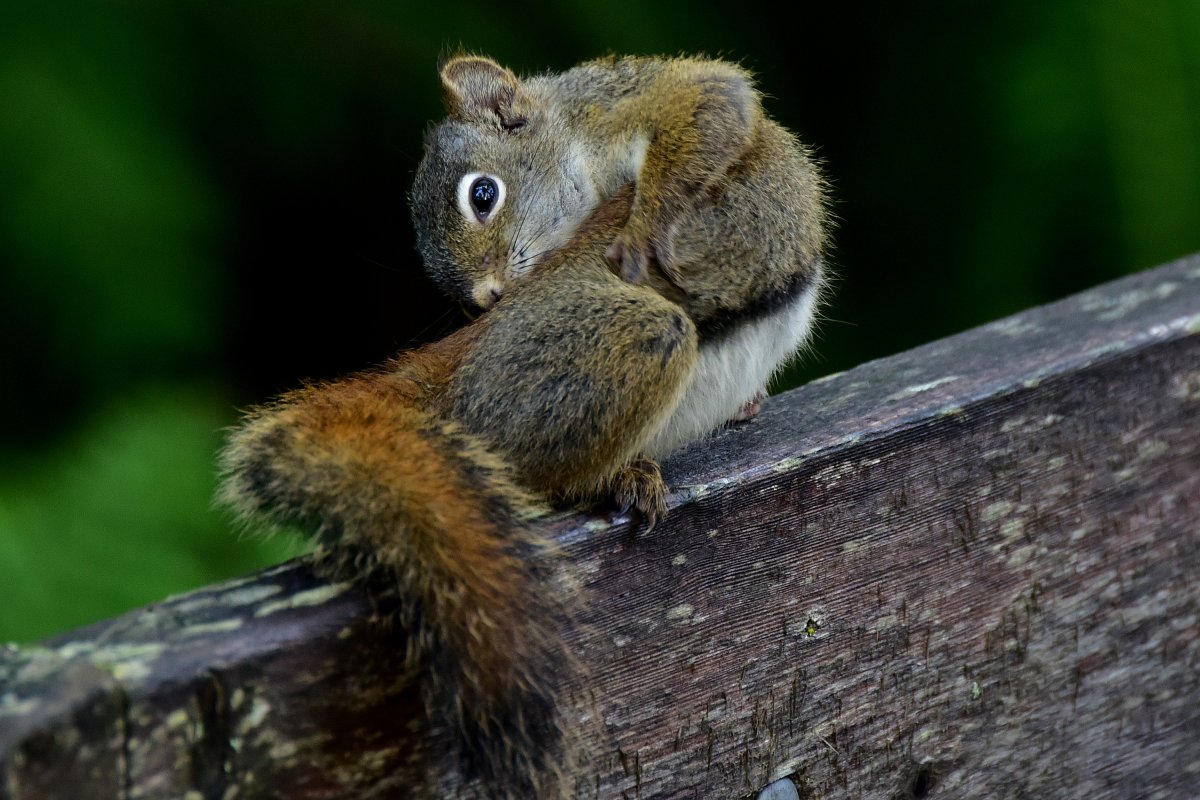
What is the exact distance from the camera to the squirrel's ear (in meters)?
1.74

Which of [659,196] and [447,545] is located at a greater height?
[659,196]

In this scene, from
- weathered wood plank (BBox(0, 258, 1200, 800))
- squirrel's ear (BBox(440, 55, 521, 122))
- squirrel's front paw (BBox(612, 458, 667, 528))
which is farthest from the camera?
squirrel's ear (BBox(440, 55, 521, 122))

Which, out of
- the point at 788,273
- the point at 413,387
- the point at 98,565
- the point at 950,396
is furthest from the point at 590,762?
the point at 98,565

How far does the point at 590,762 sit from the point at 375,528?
263 millimetres

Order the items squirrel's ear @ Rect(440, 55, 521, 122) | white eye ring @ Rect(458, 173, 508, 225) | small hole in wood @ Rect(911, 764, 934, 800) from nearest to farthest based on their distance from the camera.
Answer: small hole in wood @ Rect(911, 764, 934, 800) < white eye ring @ Rect(458, 173, 508, 225) < squirrel's ear @ Rect(440, 55, 521, 122)

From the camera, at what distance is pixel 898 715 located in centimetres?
115

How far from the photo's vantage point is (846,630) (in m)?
1.12

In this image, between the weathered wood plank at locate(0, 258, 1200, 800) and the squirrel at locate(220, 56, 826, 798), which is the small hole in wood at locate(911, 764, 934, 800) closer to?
the weathered wood plank at locate(0, 258, 1200, 800)

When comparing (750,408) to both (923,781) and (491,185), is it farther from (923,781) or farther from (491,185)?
(491,185)

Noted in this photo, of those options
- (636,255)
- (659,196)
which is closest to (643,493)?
(636,255)

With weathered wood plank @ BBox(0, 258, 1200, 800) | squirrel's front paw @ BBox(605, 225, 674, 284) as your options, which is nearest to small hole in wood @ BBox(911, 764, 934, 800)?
weathered wood plank @ BBox(0, 258, 1200, 800)

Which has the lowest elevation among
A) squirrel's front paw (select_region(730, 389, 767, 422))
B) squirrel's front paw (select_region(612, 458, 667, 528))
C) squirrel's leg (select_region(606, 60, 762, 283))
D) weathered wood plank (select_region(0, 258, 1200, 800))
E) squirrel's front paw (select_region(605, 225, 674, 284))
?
weathered wood plank (select_region(0, 258, 1200, 800))

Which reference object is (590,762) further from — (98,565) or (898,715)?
(98,565)

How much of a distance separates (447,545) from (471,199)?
0.84m
